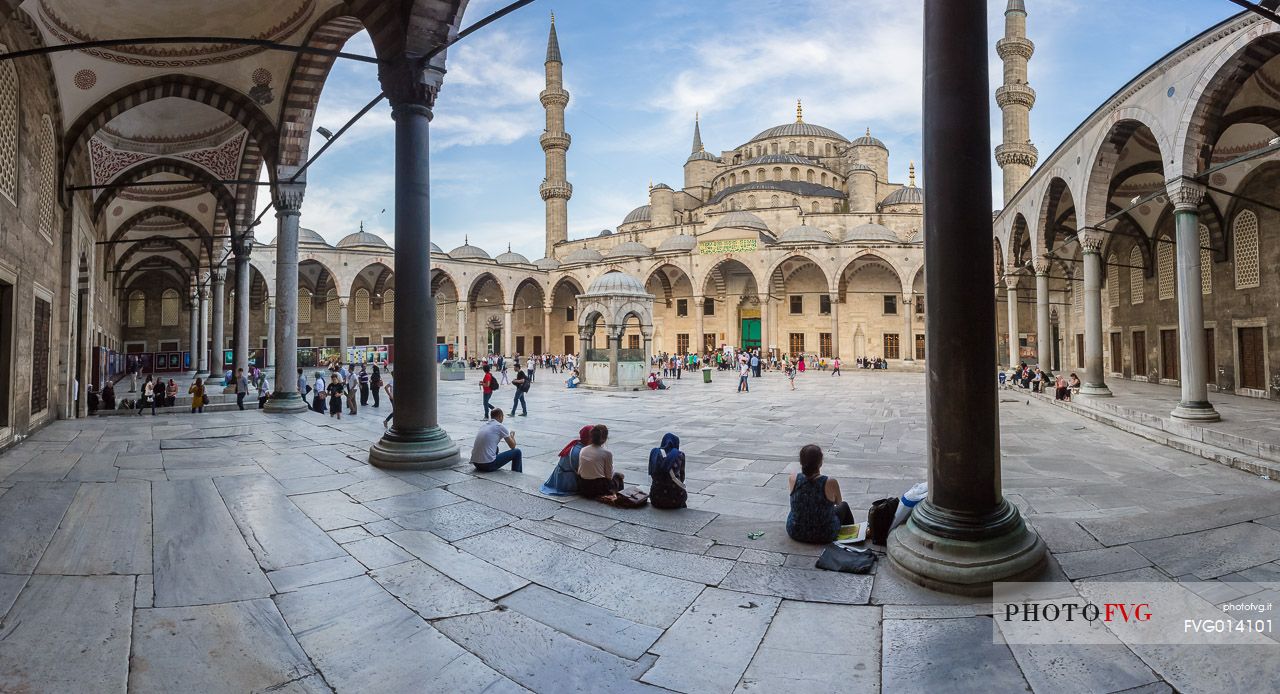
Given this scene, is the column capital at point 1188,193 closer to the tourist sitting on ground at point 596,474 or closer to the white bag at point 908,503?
the white bag at point 908,503

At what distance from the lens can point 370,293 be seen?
115 ft

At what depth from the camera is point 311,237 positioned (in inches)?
1234

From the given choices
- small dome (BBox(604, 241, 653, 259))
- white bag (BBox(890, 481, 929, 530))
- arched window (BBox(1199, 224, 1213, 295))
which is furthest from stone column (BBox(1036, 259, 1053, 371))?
small dome (BBox(604, 241, 653, 259))

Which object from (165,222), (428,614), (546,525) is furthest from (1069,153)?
(165,222)

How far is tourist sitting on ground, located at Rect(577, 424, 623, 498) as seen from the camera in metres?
4.35

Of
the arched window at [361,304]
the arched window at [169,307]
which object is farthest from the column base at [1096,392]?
the arched window at [169,307]

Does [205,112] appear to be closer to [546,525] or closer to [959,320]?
[546,525]

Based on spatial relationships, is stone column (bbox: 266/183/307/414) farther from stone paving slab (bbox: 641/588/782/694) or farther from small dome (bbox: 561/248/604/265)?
small dome (bbox: 561/248/604/265)

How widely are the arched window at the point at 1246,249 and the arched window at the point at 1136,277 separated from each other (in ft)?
12.1

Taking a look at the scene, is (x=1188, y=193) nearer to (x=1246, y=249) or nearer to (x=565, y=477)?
(x=1246, y=249)

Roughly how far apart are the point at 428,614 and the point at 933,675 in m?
1.98

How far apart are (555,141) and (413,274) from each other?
33.4 m

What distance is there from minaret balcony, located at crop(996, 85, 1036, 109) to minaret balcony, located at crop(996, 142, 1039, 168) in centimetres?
156

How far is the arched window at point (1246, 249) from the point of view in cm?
1232
